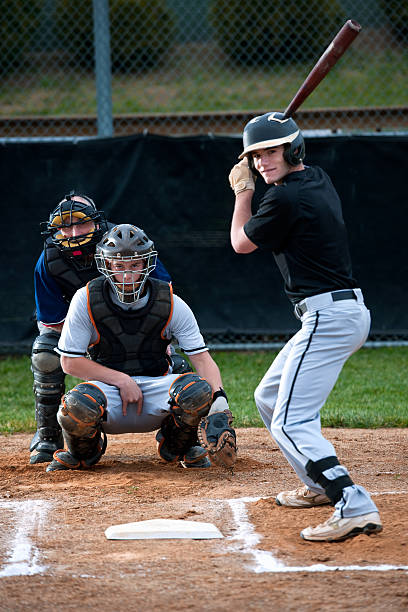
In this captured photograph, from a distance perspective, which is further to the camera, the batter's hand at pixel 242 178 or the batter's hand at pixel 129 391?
the batter's hand at pixel 129 391

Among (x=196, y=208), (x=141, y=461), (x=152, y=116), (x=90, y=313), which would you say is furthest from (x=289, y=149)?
(x=152, y=116)

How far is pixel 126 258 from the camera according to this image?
4316 mm

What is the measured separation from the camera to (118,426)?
4523 millimetres

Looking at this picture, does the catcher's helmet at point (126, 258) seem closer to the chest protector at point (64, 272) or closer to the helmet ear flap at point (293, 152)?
the chest protector at point (64, 272)

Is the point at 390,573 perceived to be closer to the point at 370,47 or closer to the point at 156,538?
the point at 156,538

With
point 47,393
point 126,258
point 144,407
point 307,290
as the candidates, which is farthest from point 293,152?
point 47,393

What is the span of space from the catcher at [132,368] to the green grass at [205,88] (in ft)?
35.0

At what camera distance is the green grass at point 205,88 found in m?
14.7

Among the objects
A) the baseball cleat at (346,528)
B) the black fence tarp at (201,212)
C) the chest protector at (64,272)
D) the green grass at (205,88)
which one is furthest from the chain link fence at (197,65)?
the baseball cleat at (346,528)

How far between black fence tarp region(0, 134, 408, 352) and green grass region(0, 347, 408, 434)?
32 centimetres

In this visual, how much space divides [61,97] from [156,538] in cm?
1368

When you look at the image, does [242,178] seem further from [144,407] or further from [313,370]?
[144,407]

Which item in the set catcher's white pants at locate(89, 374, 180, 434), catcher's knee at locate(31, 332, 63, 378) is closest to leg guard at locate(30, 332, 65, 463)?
catcher's knee at locate(31, 332, 63, 378)

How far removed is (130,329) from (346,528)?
1733 millimetres
